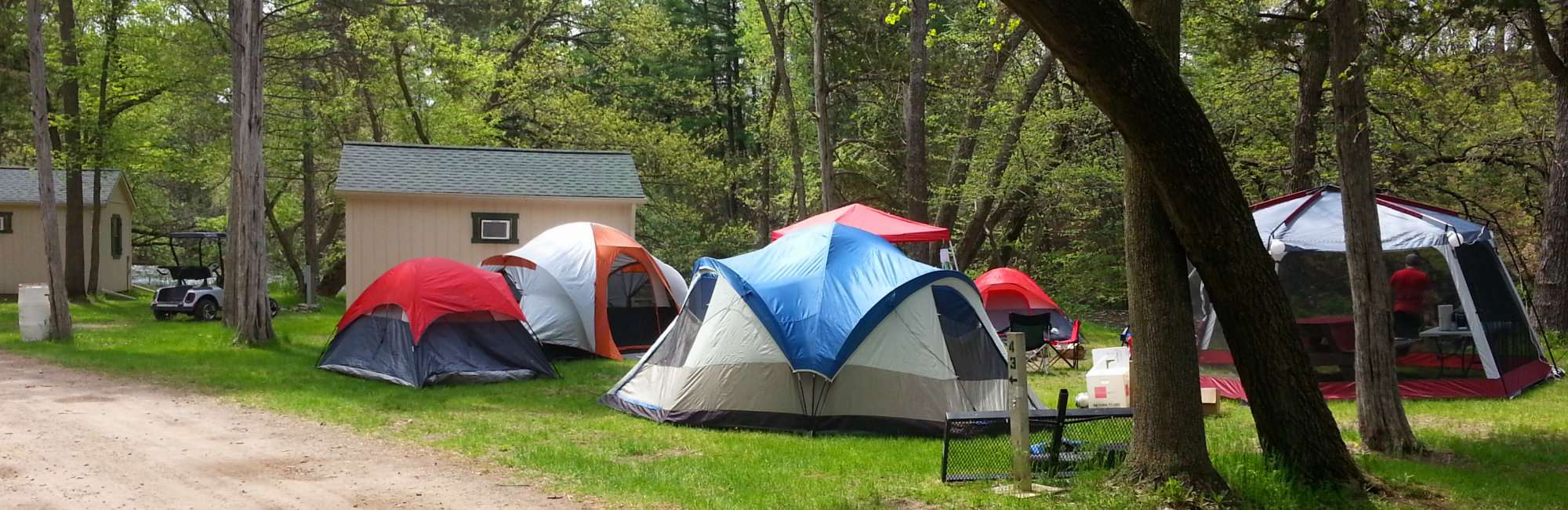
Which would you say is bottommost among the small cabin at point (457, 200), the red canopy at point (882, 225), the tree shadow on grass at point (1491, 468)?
the tree shadow on grass at point (1491, 468)

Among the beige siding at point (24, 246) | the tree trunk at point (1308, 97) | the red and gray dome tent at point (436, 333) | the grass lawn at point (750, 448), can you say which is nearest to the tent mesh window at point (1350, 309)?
the grass lawn at point (750, 448)

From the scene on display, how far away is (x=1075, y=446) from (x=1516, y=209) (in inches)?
572

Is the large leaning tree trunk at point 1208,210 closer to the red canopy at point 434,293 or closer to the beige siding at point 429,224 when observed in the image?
the red canopy at point 434,293

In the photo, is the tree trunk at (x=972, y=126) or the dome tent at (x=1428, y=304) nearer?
the dome tent at (x=1428, y=304)

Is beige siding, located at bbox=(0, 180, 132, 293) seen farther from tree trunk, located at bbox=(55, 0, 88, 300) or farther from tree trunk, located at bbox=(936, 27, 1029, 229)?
tree trunk, located at bbox=(936, 27, 1029, 229)

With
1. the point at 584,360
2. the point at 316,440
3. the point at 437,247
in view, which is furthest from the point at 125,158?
the point at 316,440

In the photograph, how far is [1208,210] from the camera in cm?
584

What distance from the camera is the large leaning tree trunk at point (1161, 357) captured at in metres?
6.02

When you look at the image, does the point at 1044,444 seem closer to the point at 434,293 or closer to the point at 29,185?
the point at 434,293

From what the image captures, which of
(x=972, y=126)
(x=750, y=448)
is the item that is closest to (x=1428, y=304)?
(x=750, y=448)

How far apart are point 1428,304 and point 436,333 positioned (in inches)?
381

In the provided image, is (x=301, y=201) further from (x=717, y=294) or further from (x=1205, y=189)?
(x=1205, y=189)

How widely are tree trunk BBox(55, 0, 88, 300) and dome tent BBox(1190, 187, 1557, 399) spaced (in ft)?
65.5

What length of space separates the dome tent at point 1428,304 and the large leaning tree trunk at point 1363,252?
2.69m
